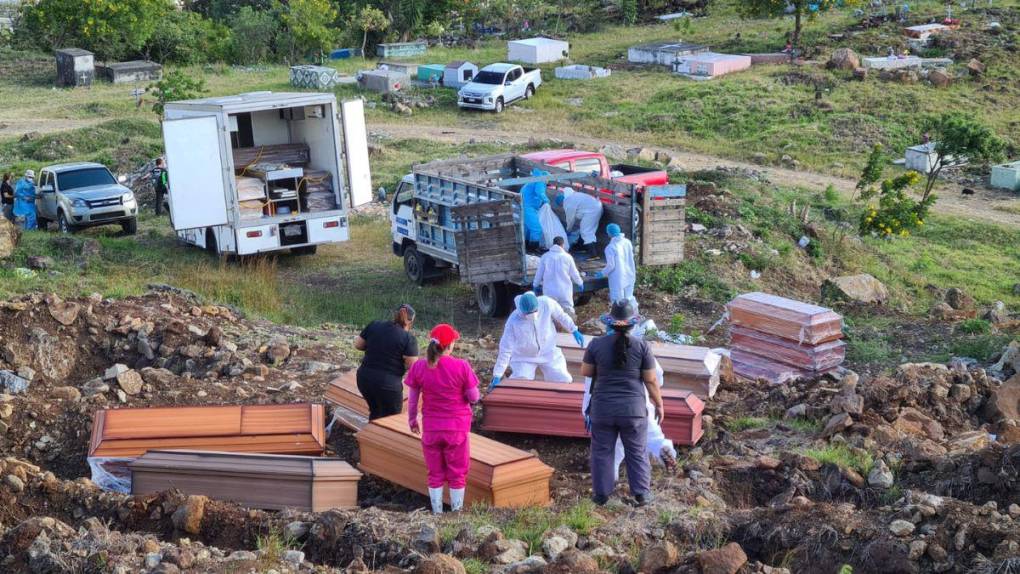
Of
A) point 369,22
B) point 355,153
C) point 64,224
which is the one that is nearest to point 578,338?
point 355,153

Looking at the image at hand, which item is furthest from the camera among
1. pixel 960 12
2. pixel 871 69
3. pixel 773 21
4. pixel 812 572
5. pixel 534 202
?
pixel 773 21

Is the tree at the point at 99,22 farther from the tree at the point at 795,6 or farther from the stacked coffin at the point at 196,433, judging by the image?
the stacked coffin at the point at 196,433

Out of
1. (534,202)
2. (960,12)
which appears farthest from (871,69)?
(534,202)

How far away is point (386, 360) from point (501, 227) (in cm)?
591

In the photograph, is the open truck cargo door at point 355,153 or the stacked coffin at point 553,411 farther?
the open truck cargo door at point 355,153

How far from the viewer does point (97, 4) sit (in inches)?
1673

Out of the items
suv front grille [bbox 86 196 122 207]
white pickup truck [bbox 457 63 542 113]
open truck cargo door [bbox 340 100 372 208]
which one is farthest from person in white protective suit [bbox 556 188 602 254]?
white pickup truck [bbox 457 63 542 113]

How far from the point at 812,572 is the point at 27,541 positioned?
5019 mm

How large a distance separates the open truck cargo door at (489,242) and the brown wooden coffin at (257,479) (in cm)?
675

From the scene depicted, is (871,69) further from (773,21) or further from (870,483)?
(870,483)

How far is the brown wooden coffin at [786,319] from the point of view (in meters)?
12.1

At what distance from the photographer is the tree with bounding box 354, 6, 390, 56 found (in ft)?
153

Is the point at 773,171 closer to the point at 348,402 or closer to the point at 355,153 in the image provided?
the point at 355,153

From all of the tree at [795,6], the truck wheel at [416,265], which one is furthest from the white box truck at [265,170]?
the tree at [795,6]
